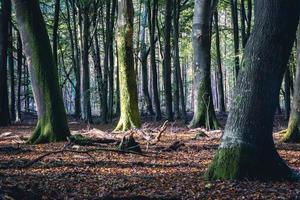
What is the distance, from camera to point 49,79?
38.6 ft

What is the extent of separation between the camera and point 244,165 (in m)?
6.38

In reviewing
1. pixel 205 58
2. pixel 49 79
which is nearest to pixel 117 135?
pixel 49 79

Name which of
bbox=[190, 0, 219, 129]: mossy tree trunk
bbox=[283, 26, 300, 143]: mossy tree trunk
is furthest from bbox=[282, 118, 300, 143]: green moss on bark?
bbox=[190, 0, 219, 129]: mossy tree trunk

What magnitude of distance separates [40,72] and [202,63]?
20.4 ft

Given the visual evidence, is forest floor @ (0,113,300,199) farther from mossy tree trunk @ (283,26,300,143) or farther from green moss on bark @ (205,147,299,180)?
mossy tree trunk @ (283,26,300,143)

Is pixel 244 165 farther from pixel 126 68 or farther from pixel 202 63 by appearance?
pixel 202 63

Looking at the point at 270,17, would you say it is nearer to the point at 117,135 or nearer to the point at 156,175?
the point at 156,175

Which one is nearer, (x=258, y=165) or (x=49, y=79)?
(x=258, y=165)

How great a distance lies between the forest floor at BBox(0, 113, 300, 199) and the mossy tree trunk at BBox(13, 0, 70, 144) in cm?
97

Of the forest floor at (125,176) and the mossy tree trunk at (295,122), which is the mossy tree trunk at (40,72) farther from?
the mossy tree trunk at (295,122)

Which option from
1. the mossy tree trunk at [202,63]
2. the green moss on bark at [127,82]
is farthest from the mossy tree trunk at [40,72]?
the mossy tree trunk at [202,63]

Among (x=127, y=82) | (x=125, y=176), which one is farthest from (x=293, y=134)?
(x=125, y=176)

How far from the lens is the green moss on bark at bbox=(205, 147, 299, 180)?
6359mm

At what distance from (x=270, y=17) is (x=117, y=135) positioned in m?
7.26
